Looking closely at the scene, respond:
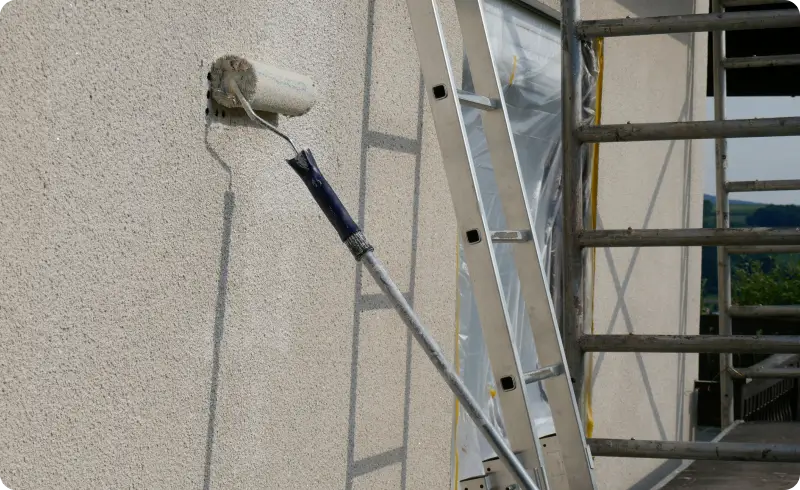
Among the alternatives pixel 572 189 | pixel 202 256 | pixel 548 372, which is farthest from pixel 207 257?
pixel 572 189

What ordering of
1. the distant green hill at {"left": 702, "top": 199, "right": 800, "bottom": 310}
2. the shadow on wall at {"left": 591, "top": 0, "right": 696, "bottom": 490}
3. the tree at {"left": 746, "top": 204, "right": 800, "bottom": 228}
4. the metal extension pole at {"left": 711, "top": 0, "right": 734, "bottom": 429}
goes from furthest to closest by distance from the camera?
the tree at {"left": 746, "top": 204, "right": 800, "bottom": 228}
the distant green hill at {"left": 702, "top": 199, "right": 800, "bottom": 310}
the metal extension pole at {"left": 711, "top": 0, "right": 734, "bottom": 429}
the shadow on wall at {"left": 591, "top": 0, "right": 696, "bottom": 490}

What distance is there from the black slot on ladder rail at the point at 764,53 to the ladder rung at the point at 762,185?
117 cm

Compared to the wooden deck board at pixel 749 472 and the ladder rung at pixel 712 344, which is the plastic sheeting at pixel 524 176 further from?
the wooden deck board at pixel 749 472

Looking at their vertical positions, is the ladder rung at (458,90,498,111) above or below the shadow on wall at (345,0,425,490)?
above

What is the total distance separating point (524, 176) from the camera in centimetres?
366

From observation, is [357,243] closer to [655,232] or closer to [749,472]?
[655,232]

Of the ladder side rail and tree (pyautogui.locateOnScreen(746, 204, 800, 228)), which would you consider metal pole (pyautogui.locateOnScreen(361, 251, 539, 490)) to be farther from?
tree (pyautogui.locateOnScreen(746, 204, 800, 228))

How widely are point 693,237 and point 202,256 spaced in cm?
173

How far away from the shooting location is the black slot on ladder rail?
6477 mm

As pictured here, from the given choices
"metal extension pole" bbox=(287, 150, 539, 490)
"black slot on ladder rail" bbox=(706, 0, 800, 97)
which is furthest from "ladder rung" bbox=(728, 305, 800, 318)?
"metal extension pole" bbox=(287, 150, 539, 490)

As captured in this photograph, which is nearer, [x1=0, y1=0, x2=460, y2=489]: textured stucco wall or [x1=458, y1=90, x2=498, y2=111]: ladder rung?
[x1=0, y1=0, x2=460, y2=489]: textured stucco wall

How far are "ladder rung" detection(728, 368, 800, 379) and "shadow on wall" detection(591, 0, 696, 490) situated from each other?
306 millimetres

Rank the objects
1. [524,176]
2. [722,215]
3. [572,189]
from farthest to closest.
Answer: [722,215]
[524,176]
[572,189]

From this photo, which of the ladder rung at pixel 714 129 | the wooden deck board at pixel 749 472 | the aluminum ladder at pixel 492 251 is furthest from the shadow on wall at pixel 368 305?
the wooden deck board at pixel 749 472
